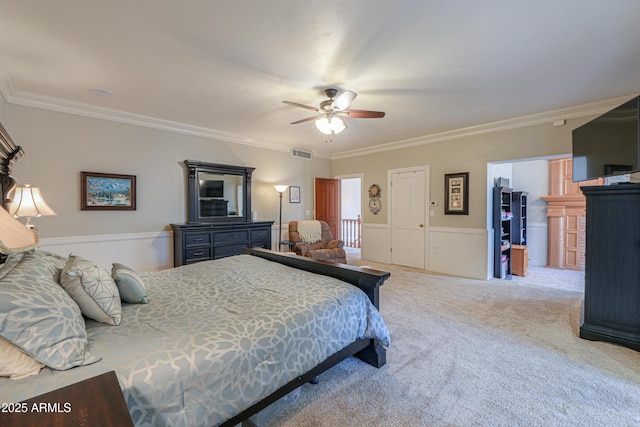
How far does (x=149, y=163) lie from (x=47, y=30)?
228 centimetres

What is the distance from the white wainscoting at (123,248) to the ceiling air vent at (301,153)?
2.94m

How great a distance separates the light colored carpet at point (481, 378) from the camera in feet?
5.68

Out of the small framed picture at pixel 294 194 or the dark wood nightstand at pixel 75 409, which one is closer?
the dark wood nightstand at pixel 75 409

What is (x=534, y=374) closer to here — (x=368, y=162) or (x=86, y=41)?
(x=86, y=41)

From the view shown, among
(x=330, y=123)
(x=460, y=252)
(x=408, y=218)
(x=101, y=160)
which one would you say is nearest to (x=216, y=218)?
(x=101, y=160)

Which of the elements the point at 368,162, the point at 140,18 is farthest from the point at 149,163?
the point at 368,162

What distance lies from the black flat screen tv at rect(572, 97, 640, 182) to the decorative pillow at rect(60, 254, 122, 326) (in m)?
4.22

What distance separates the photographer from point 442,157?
5.23m

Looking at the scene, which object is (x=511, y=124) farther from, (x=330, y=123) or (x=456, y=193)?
(x=330, y=123)

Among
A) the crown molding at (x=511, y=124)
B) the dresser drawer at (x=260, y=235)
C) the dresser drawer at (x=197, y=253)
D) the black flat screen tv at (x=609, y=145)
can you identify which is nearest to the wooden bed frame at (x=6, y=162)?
the dresser drawer at (x=197, y=253)

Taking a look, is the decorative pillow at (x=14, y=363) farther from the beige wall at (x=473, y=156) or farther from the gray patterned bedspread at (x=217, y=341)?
the beige wall at (x=473, y=156)

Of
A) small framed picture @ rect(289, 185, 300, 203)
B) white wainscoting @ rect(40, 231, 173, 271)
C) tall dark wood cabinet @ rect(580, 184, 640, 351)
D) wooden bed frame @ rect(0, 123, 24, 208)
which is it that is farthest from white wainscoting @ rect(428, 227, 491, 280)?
wooden bed frame @ rect(0, 123, 24, 208)

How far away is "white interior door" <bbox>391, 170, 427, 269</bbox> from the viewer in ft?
18.2

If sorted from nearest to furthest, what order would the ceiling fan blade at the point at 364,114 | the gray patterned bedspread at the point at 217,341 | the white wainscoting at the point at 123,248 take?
the gray patterned bedspread at the point at 217,341 < the ceiling fan blade at the point at 364,114 < the white wainscoting at the point at 123,248
